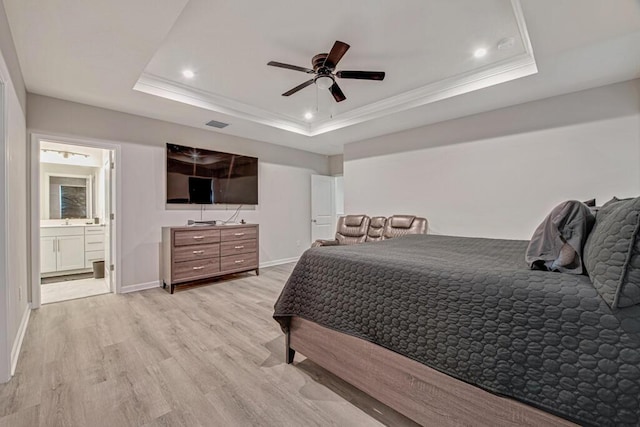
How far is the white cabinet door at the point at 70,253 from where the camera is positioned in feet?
15.8

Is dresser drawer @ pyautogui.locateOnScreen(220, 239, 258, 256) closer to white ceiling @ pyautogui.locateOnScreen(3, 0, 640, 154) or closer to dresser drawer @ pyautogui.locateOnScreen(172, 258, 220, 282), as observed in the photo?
dresser drawer @ pyautogui.locateOnScreen(172, 258, 220, 282)

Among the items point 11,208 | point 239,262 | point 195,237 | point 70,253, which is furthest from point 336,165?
point 11,208

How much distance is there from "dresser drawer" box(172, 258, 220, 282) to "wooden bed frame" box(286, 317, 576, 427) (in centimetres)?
268

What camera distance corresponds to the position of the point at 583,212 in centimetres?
127

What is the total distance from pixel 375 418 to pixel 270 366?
839 mm

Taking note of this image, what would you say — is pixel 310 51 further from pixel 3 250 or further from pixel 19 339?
pixel 19 339

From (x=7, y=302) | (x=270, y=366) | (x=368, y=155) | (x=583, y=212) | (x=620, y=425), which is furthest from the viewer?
(x=368, y=155)

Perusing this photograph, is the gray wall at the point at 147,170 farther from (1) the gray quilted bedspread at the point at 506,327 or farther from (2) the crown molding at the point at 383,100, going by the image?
(1) the gray quilted bedspread at the point at 506,327

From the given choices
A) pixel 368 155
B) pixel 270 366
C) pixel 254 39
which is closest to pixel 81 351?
pixel 270 366

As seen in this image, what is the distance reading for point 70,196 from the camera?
5238 mm

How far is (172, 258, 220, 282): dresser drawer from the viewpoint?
3.88 m

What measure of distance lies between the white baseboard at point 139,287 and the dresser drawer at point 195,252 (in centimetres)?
67

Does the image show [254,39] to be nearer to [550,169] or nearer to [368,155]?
[368,155]

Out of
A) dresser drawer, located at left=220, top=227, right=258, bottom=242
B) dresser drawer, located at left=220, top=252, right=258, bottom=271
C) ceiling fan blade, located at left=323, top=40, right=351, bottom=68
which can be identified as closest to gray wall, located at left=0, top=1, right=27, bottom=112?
ceiling fan blade, located at left=323, top=40, right=351, bottom=68
